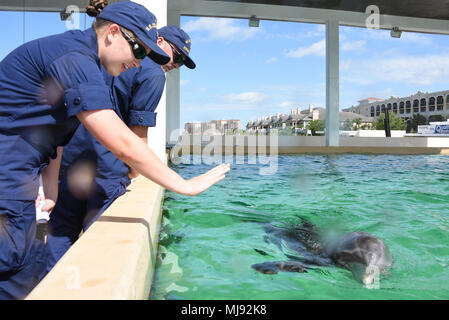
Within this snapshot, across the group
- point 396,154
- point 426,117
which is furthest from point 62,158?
point 426,117

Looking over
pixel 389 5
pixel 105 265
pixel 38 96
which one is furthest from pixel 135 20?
pixel 389 5

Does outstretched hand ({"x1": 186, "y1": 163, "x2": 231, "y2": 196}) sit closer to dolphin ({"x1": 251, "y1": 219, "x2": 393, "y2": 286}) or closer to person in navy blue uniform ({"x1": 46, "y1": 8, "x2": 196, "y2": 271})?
person in navy blue uniform ({"x1": 46, "y1": 8, "x2": 196, "y2": 271})

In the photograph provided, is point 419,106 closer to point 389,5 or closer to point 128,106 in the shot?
point 389,5

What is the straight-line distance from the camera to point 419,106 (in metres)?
83.4

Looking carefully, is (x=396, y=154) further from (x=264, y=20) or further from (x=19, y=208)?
(x=19, y=208)

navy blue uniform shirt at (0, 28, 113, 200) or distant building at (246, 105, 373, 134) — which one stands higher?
distant building at (246, 105, 373, 134)

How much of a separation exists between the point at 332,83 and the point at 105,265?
14.1 meters

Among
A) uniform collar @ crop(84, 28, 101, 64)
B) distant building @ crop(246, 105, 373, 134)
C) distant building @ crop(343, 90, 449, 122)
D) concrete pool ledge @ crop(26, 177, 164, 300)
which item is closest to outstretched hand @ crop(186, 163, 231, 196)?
concrete pool ledge @ crop(26, 177, 164, 300)

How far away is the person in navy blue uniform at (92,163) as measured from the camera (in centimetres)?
196

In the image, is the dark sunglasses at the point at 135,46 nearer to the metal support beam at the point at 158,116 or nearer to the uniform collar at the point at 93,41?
the uniform collar at the point at 93,41

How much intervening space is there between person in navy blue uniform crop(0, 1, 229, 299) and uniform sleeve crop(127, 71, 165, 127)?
0.54m

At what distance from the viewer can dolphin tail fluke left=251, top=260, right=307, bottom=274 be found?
2.24 metres

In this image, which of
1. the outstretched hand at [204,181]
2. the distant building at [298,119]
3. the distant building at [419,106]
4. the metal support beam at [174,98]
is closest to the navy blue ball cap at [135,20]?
the outstretched hand at [204,181]

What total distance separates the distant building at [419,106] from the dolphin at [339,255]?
73036mm
